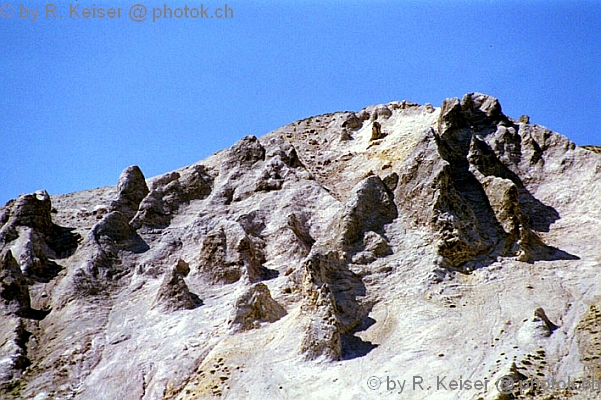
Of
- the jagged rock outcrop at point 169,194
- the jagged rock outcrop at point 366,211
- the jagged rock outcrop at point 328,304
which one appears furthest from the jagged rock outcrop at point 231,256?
the jagged rock outcrop at point 169,194

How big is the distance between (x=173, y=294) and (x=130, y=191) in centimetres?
1419

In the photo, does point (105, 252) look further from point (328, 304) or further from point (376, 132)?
point (376, 132)

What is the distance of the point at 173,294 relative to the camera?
4212 centimetres

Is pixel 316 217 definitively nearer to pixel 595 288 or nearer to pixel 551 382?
pixel 595 288

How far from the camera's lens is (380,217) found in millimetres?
42250

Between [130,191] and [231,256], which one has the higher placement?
[130,191]

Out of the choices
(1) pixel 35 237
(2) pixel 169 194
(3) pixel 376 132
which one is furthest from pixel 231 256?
(3) pixel 376 132

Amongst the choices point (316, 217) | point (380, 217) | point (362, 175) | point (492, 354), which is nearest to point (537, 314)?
point (492, 354)

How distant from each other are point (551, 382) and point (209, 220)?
88.2ft

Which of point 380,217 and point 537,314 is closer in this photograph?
point 537,314

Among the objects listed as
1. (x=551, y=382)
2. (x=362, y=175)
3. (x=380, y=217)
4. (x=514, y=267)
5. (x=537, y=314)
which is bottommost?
(x=551, y=382)

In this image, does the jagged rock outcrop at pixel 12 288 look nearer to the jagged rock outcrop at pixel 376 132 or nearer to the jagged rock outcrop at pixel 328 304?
the jagged rock outcrop at pixel 328 304

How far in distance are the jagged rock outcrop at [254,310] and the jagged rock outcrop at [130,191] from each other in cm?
1695

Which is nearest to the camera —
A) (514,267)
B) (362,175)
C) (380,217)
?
(514,267)
